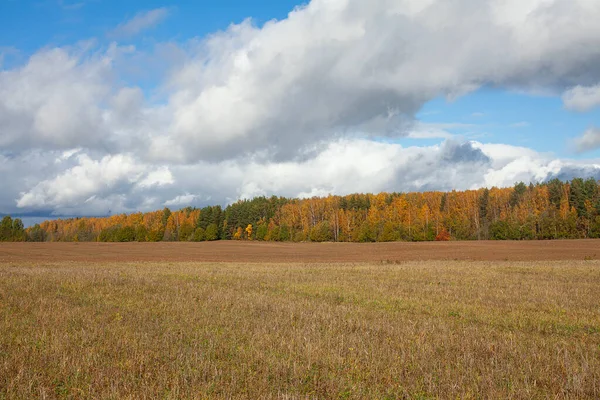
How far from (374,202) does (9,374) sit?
13750cm

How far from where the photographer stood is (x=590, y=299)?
17.3 metres

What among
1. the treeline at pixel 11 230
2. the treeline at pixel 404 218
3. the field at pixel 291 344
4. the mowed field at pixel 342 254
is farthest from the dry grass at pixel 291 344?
the treeline at pixel 11 230

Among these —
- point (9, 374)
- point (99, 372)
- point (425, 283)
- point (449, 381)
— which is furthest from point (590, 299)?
point (9, 374)

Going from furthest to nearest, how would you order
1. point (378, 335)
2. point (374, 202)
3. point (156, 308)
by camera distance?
point (374, 202) < point (156, 308) < point (378, 335)

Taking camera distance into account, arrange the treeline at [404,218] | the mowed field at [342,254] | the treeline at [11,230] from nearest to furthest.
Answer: the mowed field at [342,254], the treeline at [404,218], the treeline at [11,230]

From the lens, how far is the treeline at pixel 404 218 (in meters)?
110

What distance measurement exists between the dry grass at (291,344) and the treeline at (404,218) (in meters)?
102

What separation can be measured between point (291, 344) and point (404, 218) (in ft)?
412

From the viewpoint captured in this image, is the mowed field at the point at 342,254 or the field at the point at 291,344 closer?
the field at the point at 291,344

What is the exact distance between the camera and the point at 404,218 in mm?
130375

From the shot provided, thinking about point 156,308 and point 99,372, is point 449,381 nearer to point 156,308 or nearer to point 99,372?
point 99,372

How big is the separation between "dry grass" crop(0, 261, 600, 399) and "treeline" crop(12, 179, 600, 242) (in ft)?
335

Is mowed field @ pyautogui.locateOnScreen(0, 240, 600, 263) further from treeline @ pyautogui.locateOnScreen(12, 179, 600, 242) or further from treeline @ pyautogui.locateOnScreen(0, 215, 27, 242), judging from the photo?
treeline @ pyautogui.locateOnScreen(0, 215, 27, 242)

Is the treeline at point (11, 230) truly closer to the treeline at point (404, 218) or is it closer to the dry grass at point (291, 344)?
the treeline at point (404, 218)
